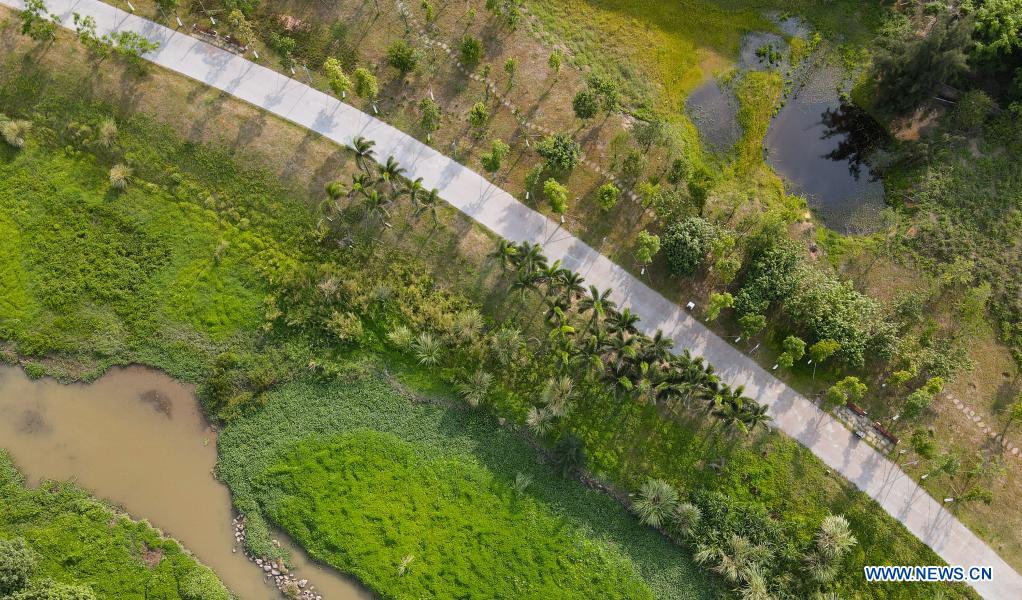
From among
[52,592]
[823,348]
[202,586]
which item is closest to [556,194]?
[823,348]

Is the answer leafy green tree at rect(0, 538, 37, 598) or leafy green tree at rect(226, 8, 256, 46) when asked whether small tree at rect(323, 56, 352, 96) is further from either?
leafy green tree at rect(0, 538, 37, 598)

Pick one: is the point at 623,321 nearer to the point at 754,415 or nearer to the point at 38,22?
the point at 754,415

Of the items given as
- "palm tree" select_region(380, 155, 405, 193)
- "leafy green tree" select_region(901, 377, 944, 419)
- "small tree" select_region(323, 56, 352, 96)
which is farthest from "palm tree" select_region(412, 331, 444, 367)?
"leafy green tree" select_region(901, 377, 944, 419)

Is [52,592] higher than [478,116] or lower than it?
lower

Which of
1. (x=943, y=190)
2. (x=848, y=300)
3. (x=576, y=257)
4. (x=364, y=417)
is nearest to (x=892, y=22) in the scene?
(x=943, y=190)

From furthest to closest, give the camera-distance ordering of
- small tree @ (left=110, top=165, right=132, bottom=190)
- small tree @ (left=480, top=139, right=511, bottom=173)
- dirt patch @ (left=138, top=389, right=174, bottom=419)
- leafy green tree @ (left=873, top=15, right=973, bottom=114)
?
small tree @ (left=110, top=165, right=132, bottom=190) → leafy green tree @ (left=873, top=15, right=973, bottom=114) → small tree @ (left=480, top=139, right=511, bottom=173) → dirt patch @ (left=138, top=389, right=174, bottom=419)

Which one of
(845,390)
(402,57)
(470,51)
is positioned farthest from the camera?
(470,51)
